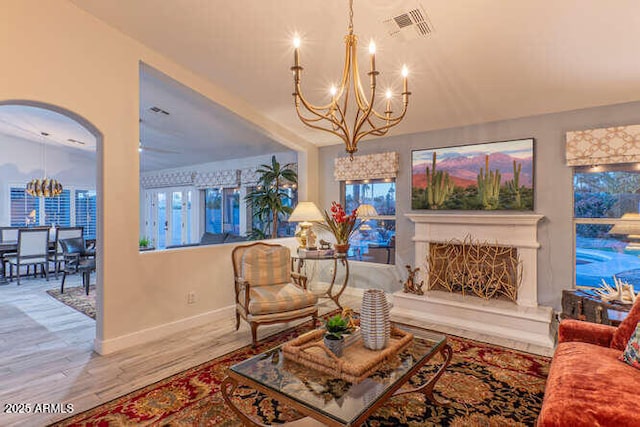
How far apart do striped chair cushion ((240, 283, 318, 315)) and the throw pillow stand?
2.47 m

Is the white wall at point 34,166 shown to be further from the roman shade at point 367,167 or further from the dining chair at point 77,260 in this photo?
the roman shade at point 367,167

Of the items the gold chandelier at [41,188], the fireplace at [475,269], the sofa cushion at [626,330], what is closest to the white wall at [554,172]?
the fireplace at [475,269]

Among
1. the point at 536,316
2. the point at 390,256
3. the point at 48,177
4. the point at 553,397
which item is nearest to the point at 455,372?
the point at 553,397

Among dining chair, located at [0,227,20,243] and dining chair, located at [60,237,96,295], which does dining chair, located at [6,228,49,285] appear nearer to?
dining chair, located at [60,237,96,295]

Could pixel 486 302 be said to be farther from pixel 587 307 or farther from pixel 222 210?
pixel 222 210

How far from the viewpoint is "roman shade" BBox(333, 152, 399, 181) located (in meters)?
4.85

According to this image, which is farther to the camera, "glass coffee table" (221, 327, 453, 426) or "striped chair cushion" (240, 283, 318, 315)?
"striped chair cushion" (240, 283, 318, 315)

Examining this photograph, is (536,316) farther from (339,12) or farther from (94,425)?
(94,425)

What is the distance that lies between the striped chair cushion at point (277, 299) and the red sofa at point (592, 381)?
218 centimetres

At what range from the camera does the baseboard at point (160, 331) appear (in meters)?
3.10

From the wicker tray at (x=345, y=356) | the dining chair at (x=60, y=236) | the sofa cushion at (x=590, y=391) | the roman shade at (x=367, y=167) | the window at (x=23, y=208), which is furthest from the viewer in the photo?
the window at (x=23, y=208)

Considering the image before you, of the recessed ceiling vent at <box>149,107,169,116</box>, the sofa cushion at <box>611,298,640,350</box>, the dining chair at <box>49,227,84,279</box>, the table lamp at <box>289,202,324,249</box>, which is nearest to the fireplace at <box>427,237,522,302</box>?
the table lamp at <box>289,202,324,249</box>

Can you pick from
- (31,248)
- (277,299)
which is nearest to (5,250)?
(31,248)

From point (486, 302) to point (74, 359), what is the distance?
4326mm
